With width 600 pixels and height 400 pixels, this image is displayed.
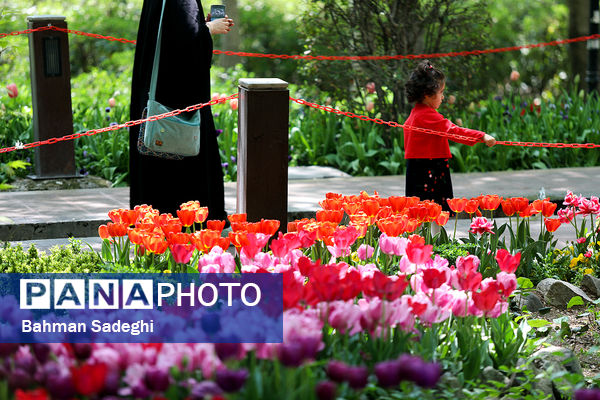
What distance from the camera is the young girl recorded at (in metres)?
6.01

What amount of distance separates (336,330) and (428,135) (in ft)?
10.2

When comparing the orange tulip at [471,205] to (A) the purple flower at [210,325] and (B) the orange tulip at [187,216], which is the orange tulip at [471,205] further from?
(A) the purple flower at [210,325]

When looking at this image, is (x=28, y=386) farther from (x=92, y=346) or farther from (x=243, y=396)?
(x=243, y=396)

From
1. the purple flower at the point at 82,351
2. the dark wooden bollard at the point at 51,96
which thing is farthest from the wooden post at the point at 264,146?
the dark wooden bollard at the point at 51,96

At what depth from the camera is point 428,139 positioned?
6086 mm

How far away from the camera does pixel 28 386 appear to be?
2596 millimetres

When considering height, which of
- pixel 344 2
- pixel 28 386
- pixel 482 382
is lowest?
pixel 482 382

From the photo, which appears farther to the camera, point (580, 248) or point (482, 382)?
point (580, 248)

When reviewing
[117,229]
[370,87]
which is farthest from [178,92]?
[370,87]

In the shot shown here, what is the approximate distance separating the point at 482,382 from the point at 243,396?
3.72 ft

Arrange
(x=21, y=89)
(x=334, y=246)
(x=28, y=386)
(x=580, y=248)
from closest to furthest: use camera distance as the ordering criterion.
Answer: (x=28, y=386), (x=334, y=246), (x=580, y=248), (x=21, y=89)

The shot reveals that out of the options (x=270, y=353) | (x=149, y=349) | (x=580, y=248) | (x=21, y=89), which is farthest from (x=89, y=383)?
(x=21, y=89)

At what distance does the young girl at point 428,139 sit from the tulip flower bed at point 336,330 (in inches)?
38.7

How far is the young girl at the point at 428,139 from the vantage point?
6.01 m
